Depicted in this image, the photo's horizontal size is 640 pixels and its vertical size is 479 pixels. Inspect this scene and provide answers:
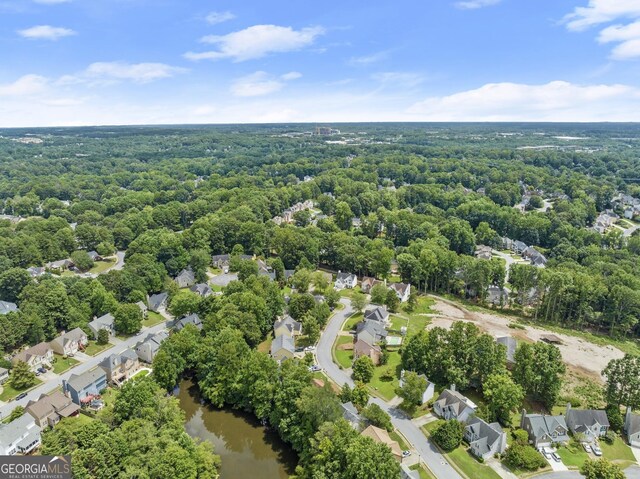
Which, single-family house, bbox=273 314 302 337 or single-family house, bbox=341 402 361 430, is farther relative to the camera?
single-family house, bbox=273 314 302 337

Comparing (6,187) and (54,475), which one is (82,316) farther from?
(6,187)

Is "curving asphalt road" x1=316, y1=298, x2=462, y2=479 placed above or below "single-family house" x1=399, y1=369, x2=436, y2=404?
below

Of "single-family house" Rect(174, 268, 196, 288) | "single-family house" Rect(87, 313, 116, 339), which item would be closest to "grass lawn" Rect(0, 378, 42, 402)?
"single-family house" Rect(87, 313, 116, 339)

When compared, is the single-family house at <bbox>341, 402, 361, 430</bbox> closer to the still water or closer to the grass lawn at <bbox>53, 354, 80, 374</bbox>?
the still water

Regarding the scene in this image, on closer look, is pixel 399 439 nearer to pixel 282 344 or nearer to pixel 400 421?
pixel 400 421

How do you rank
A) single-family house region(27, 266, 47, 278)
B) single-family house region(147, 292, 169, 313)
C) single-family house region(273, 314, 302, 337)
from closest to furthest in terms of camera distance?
single-family house region(273, 314, 302, 337) → single-family house region(147, 292, 169, 313) → single-family house region(27, 266, 47, 278)

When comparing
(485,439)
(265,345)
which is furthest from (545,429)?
(265,345)
